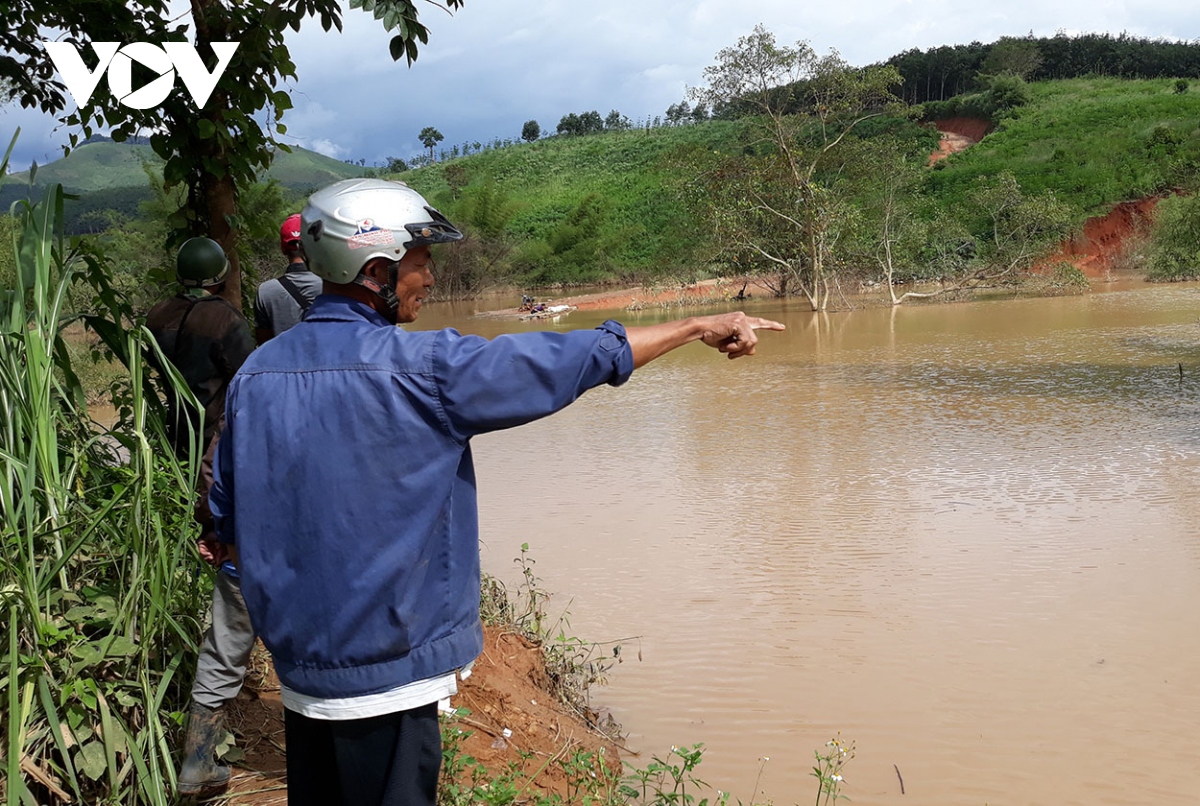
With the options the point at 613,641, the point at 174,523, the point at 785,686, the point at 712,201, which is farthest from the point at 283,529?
the point at 712,201

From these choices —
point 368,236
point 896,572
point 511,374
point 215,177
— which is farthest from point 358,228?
point 896,572

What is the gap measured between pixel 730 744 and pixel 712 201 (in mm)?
20806

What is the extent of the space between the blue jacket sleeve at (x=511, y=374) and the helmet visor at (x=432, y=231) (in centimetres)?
23

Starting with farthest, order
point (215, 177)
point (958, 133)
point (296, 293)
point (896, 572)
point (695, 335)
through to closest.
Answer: point (958, 133) < point (896, 572) < point (215, 177) < point (296, 293) < point (695, 335)

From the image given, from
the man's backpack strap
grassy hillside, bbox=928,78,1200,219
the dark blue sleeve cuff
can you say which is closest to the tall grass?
the man's backpack strap

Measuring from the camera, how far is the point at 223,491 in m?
2.04

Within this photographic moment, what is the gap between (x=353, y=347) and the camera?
5.98 ft

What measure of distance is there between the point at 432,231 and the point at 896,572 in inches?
180

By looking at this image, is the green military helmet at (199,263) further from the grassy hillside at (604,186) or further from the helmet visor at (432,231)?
the grassy hillside at (604,186)

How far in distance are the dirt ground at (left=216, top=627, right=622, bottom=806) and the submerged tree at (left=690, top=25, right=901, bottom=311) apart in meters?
19.1

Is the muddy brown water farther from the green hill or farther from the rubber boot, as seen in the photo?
the green hill

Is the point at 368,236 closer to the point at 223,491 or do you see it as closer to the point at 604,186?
the point at 223,491

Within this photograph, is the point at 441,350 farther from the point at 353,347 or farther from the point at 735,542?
the point at 735,542

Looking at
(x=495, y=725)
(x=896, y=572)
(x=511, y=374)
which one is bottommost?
(x=896, y=572)
